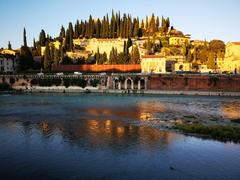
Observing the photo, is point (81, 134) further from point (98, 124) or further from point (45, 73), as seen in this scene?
point (45, 73)

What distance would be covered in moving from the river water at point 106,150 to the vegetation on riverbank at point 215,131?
3.89 feet

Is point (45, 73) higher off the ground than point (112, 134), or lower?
higher

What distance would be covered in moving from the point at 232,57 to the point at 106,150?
190ft

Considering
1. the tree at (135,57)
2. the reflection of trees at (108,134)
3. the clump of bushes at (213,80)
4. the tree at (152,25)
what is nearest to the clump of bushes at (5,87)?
the tree at (135,57)

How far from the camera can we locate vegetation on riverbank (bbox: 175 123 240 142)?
20.0 meters

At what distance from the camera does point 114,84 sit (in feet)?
182

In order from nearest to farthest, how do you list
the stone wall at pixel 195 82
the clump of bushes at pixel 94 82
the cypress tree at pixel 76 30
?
1. the stone wall at pixel 195 82
2. the clump of bushes at pixel 94 82
3. the cypress tree at pixel 76 30

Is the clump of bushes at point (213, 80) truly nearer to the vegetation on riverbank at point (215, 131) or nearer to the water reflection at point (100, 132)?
the water reflection at point (100, 132)

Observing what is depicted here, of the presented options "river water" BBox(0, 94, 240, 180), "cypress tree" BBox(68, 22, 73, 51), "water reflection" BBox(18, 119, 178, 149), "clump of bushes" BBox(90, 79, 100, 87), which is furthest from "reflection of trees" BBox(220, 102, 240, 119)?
"cypress tree" BBox(68, 22, 73, 51)

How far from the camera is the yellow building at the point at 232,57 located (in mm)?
66675

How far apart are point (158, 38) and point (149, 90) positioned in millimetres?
28944

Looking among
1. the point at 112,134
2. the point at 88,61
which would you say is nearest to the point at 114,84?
the point at 88,61

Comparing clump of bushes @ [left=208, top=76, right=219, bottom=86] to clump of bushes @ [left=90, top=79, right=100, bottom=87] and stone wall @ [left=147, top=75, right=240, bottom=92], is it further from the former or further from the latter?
clump of bushes @ [left=90, top=79, right=100, bottom=87]

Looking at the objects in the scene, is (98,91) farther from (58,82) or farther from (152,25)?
(152,25)
